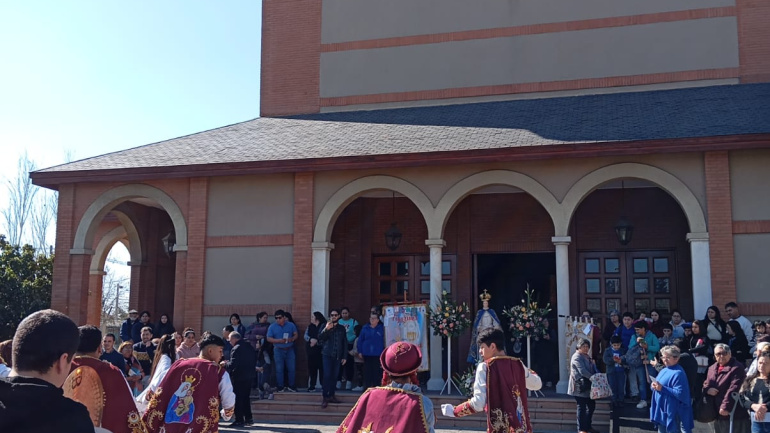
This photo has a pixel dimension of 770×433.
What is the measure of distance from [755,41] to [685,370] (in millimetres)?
10238

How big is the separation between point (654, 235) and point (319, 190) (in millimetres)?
7547

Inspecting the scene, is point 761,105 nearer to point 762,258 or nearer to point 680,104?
point 680,104

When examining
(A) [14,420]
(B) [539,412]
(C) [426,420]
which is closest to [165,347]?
(C) [426,420]

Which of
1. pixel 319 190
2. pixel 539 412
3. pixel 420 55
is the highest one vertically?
pixel 420 55

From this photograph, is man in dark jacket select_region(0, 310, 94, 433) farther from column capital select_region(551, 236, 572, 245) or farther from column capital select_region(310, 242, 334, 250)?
column capital select_region(310, 242, 334, 250)

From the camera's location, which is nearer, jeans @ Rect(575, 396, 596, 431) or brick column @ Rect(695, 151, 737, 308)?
jeans @ Rect(575, 396, 596, 431)

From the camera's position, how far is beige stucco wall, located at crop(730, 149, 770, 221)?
554 inches

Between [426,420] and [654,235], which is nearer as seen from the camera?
[426,420]

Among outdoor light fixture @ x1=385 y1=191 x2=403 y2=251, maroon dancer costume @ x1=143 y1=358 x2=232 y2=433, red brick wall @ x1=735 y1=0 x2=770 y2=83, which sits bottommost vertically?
maroon dancer costume @ x1=143 y1=358 x2=232 y2=433

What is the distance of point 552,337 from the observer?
16172 mm

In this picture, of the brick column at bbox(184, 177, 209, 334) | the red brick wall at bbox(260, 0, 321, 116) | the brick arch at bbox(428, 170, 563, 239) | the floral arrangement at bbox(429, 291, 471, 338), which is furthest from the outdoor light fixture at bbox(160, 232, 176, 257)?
the floral arrangement at bbox(429, 291, 471, 338)

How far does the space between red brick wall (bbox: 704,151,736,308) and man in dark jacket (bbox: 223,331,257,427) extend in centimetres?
837

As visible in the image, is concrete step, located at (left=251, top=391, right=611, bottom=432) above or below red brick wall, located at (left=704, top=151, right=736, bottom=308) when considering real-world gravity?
below

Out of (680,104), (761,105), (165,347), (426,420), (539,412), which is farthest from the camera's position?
(680,104)
